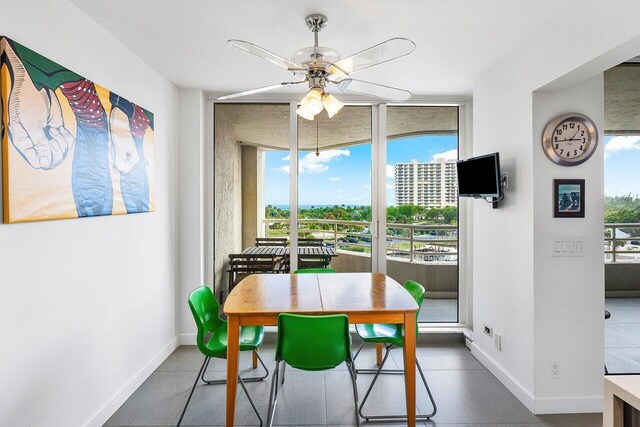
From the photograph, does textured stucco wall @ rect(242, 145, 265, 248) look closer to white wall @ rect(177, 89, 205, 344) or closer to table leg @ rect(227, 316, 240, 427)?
white wall @ rect(177, 89, 205, 344)

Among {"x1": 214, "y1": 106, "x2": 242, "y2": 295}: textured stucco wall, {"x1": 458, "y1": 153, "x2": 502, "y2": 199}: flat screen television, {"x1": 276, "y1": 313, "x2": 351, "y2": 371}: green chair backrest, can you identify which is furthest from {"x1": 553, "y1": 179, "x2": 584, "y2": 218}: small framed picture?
{"x1": 214, "y1": 106, "x2": 242, "y2": 295}: textured stucco wall

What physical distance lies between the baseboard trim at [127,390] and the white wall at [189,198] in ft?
1.26

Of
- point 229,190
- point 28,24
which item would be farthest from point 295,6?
point 229,190

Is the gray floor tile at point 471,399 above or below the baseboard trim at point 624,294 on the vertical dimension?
below

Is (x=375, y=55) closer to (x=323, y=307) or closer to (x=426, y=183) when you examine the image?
(x=323, y=307)

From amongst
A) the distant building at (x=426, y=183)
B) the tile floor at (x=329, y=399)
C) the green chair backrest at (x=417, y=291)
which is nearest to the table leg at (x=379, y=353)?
the tile floor at (x=329, y=399)

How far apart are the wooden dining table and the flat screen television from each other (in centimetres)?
106

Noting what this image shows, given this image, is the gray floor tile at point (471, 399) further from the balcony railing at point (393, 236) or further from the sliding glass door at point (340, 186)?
the balcony railing at point (393, 236)

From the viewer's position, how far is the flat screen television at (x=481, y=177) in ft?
9.08

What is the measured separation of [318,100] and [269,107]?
2.06 m

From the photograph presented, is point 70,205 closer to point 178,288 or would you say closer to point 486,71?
point 178,288

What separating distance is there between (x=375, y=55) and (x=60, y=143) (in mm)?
1762

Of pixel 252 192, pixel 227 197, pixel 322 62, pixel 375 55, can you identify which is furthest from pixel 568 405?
pixel 227 197

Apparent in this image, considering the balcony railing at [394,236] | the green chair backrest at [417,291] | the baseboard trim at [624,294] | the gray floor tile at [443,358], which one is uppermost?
the balcony railing at [394,236]
